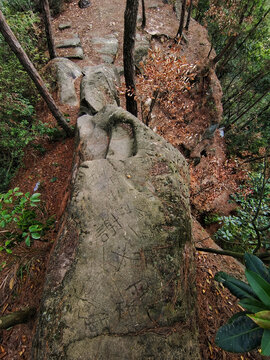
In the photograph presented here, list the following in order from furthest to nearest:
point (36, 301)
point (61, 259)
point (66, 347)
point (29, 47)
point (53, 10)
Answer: point (53, 10), point (29, 47), point (36, 301), point (61, 259), point (66, 347)

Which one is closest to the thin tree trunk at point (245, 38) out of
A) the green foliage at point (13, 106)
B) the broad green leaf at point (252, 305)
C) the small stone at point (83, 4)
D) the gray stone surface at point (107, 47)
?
the gray stone surface at point (107, 47)

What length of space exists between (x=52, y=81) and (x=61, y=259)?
21.2 feet

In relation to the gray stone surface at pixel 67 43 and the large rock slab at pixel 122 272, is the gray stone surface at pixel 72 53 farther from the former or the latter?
the large rock slab at pixel 122 272

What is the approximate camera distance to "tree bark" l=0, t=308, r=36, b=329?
1909mm

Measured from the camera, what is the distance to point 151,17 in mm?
11227

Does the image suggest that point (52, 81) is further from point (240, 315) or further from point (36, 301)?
point (240, 315)

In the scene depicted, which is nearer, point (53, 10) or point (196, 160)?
point (53, 10)

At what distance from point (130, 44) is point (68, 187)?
12.6 feet

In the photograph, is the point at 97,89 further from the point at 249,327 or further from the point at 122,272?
the point at 249,327

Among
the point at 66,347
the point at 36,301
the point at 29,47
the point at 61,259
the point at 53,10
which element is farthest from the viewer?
the point at 53,10

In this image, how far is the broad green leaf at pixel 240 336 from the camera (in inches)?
62.5

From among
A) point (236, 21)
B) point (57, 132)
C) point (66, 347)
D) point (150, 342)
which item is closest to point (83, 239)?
point (66, 347)

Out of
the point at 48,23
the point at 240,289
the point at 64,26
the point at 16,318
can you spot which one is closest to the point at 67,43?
the point at 64,26

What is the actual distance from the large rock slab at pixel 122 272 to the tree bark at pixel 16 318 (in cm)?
36
